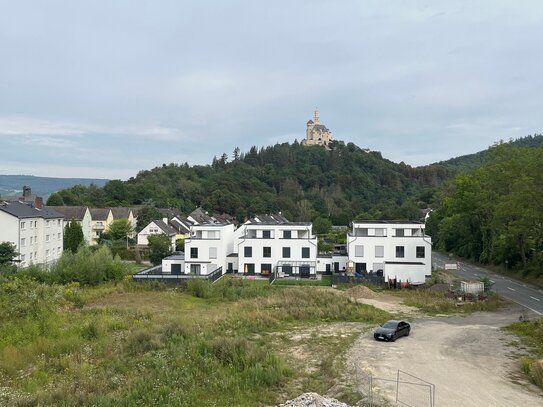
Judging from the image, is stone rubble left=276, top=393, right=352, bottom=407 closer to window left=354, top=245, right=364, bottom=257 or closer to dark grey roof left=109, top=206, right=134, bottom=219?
window left=354, top=245, right=364, bottom=257

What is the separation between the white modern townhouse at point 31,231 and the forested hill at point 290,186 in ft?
132

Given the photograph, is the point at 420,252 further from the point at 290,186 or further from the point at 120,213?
the point at 290,186

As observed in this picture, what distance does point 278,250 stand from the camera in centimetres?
4416

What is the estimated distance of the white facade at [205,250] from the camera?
43844mm

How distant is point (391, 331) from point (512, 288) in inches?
867

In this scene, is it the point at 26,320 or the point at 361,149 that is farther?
the point at 361,149

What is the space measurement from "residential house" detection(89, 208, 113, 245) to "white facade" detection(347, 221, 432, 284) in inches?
1840

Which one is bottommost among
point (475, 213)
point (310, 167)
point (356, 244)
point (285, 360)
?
point (285, 360)

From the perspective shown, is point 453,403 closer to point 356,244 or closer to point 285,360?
point 285,360

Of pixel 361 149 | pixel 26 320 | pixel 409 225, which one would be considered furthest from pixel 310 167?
pixel 26 320

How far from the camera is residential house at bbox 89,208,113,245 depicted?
73375 millimetres

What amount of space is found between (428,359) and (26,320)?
19.7m

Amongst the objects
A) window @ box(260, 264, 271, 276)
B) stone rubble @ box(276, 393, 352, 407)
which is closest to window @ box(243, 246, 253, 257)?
window @ box(260, 264, 271, 276)

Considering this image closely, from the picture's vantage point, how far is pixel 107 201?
9806 cm
